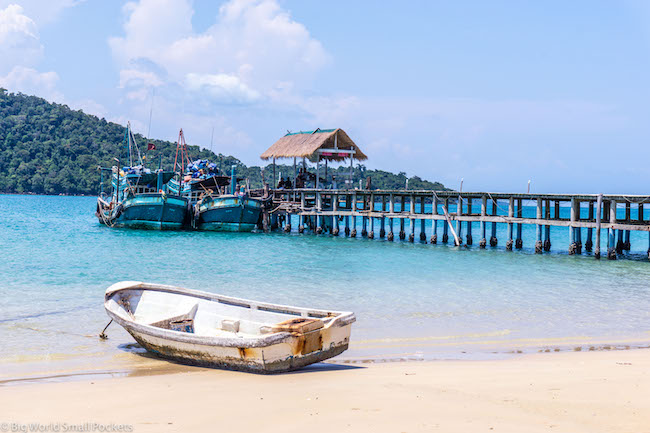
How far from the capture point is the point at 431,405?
647 centimetres

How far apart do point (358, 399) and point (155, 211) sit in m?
32.4

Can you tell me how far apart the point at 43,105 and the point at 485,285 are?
152 m

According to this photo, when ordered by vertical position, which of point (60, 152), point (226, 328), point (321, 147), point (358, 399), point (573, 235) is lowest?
point (358, 399)

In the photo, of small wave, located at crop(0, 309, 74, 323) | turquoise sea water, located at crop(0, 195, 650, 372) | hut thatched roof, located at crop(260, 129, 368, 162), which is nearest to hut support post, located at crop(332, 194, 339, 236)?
hut thatched roof, located at crop(260, 129, 368, 162)

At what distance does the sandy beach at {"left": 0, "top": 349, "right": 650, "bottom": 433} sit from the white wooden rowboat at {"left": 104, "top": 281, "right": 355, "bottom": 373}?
0.21 m

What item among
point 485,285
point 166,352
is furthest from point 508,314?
point 166,352

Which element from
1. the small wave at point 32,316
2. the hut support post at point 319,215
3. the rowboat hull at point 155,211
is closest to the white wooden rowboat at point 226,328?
the small wave at point 32,316

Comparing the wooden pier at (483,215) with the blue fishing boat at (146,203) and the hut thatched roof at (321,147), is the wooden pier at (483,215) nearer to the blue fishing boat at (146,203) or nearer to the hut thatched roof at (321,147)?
the hut thatched roof at (321,147)

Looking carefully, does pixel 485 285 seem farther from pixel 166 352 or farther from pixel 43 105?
pixel 43 105

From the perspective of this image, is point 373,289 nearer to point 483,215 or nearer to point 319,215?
point 483,215

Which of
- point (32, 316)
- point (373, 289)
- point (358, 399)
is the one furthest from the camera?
point (373, 289)

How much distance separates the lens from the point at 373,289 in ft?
55.7

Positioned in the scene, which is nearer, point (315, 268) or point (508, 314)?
point (508, 314)

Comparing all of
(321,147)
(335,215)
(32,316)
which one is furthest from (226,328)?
(321,147)
